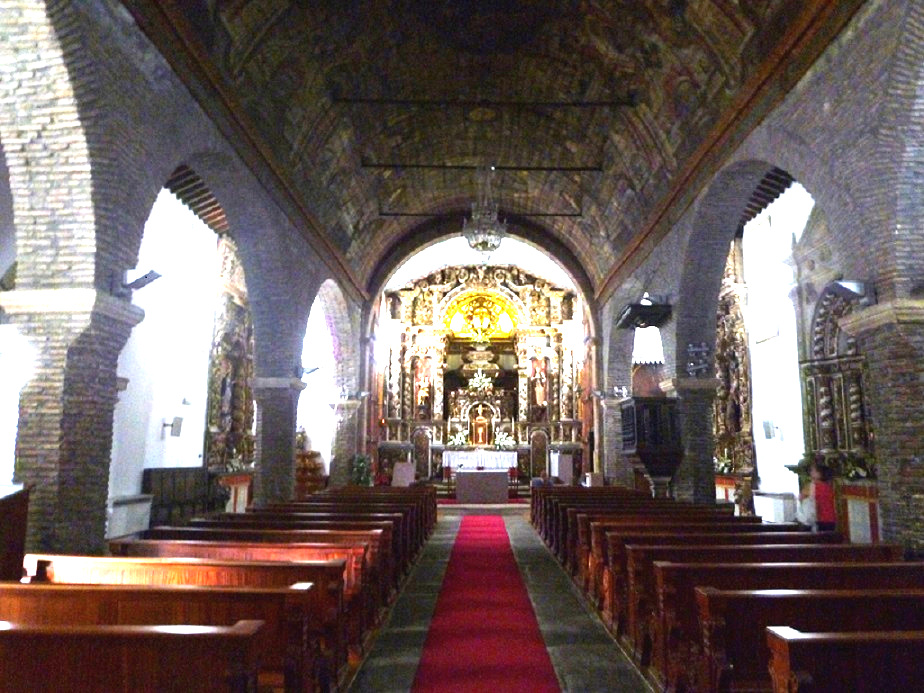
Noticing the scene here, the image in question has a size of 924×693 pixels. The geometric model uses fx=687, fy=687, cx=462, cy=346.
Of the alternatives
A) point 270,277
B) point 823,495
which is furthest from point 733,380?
point 270,277

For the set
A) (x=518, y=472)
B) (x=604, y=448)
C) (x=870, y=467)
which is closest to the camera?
(x=870, y=467)

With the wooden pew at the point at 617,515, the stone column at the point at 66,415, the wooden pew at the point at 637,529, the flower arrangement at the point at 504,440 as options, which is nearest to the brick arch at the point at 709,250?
the wooden pew at the point at 617,515

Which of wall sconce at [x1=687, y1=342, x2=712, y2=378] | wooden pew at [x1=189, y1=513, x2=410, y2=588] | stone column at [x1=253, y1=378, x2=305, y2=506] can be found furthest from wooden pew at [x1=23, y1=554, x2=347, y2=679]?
wall sconce at [x1=687, y1=342, x2=712, y2=378]

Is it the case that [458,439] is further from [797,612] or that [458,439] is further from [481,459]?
[797,612]

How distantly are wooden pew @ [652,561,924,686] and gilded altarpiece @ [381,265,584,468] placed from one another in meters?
20.0

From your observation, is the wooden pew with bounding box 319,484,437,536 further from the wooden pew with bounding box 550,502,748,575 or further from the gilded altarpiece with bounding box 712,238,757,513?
the gilded altarpiece with bounding box 712,238,757,513

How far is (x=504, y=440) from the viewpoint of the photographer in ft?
77.5

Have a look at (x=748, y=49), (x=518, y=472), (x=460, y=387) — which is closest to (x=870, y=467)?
(x=748, y=49)

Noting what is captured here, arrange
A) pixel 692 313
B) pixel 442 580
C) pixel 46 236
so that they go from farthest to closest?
pixel 692 313 → pixel 442 580 → pixel 46 236

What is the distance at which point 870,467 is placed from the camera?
Answer: 9.78 metres

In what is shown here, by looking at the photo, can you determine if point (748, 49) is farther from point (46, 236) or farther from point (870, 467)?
point (46, 236)

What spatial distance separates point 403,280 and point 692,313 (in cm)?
1645

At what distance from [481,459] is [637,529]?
1541 cm

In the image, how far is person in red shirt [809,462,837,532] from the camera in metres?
10.4
